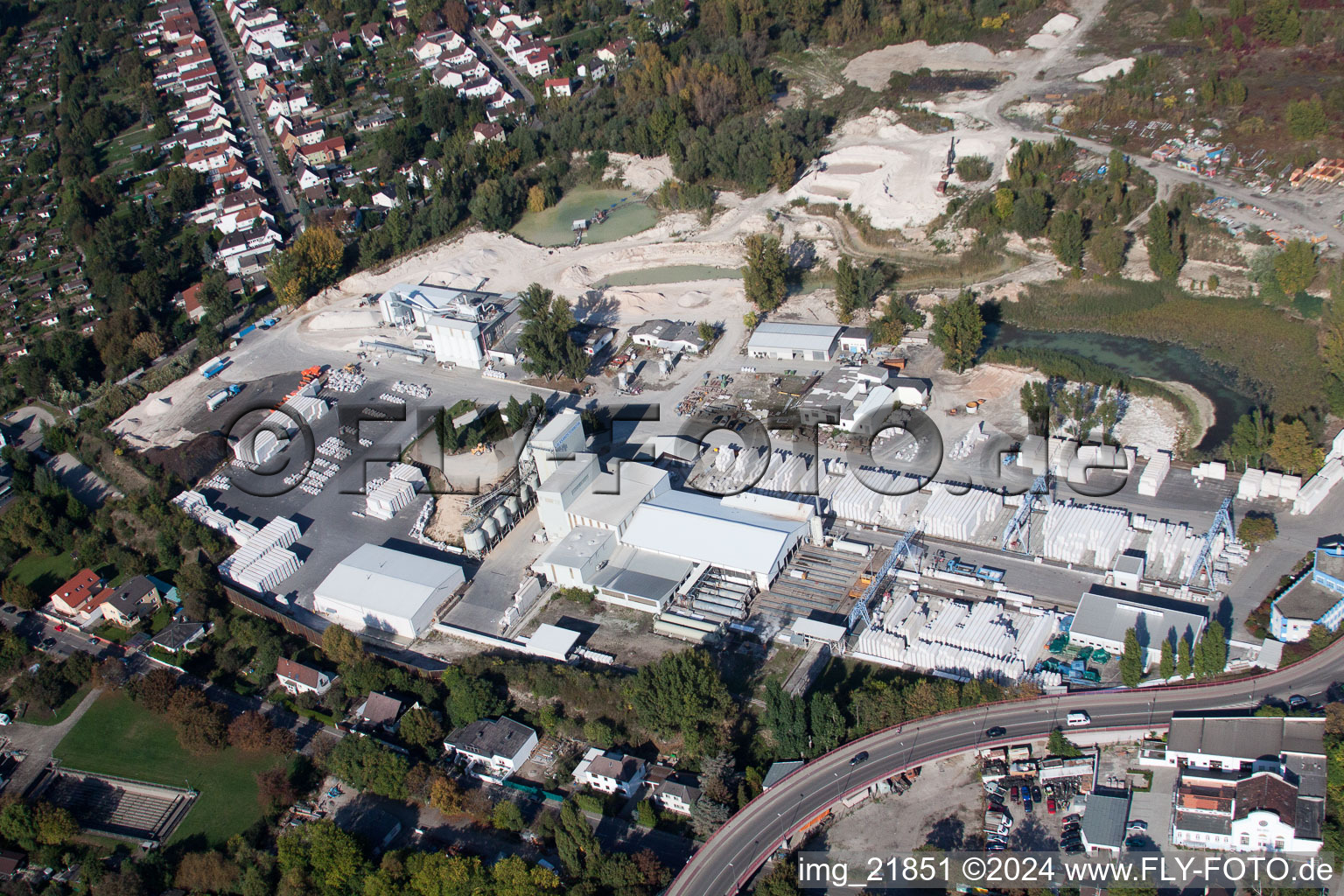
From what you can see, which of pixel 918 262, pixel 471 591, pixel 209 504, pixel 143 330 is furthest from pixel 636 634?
pixel 143 330

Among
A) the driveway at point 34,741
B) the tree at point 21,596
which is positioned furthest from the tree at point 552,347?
the driveway at point 34,741

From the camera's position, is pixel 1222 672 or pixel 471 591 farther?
Answer: pixel 471 591

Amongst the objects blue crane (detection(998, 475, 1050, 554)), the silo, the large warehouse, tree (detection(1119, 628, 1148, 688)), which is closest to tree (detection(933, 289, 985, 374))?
blue crane (detection(998, 475, 1050, 554))

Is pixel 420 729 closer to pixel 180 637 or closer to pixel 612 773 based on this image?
pixel 612 773

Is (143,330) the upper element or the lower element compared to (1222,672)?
upper

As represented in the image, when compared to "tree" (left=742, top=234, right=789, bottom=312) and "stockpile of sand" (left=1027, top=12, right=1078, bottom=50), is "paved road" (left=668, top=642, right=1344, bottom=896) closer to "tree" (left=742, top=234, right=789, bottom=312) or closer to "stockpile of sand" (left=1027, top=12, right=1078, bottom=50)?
"tree" (left=742, top=234, right=789, bottom=312)

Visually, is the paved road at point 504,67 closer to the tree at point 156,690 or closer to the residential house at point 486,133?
the residential house at point 486,133

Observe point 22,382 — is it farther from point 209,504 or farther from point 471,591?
point 471,591
